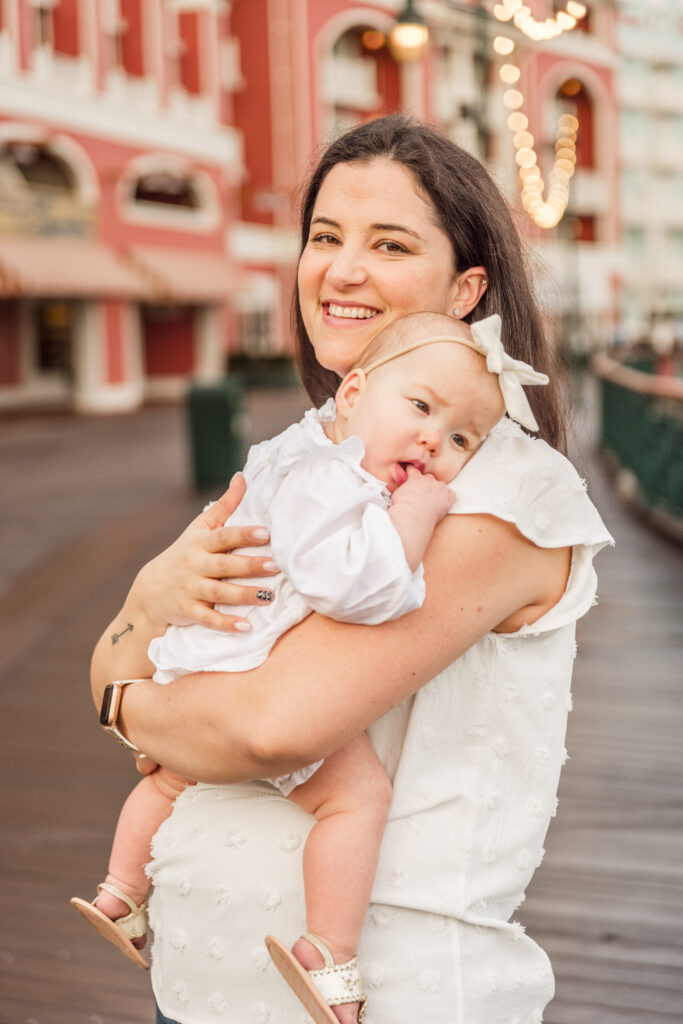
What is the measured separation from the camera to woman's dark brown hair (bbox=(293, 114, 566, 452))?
5.40ft

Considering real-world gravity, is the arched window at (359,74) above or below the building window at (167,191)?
above

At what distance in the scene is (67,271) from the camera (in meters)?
23.4

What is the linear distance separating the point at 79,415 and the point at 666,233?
4032 cm

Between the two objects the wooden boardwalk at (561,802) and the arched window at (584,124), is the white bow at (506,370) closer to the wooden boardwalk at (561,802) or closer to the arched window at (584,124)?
the wooden boardwalk at (561,802)

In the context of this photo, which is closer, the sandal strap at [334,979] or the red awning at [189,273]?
the sandal strap at [334,979]

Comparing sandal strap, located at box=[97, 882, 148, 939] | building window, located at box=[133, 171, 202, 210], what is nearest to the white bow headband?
sandal strap, located at box=[97, 882, 148, 939]

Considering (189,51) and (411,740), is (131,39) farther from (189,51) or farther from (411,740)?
(411,740)

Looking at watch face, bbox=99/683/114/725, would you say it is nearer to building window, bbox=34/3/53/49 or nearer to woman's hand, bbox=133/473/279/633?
woman's hand, bbox=133/473/279/633

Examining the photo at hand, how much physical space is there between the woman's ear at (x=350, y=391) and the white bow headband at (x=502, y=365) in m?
0.07

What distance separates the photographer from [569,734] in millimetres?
4984

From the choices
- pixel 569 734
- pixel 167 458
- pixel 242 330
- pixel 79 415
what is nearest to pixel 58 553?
pixel 569 734

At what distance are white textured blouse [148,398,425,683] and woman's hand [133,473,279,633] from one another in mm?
20

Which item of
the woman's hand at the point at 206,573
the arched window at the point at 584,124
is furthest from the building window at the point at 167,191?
the woman's hand at the point at 206,573

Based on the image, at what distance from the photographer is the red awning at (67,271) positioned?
72.5 feet
